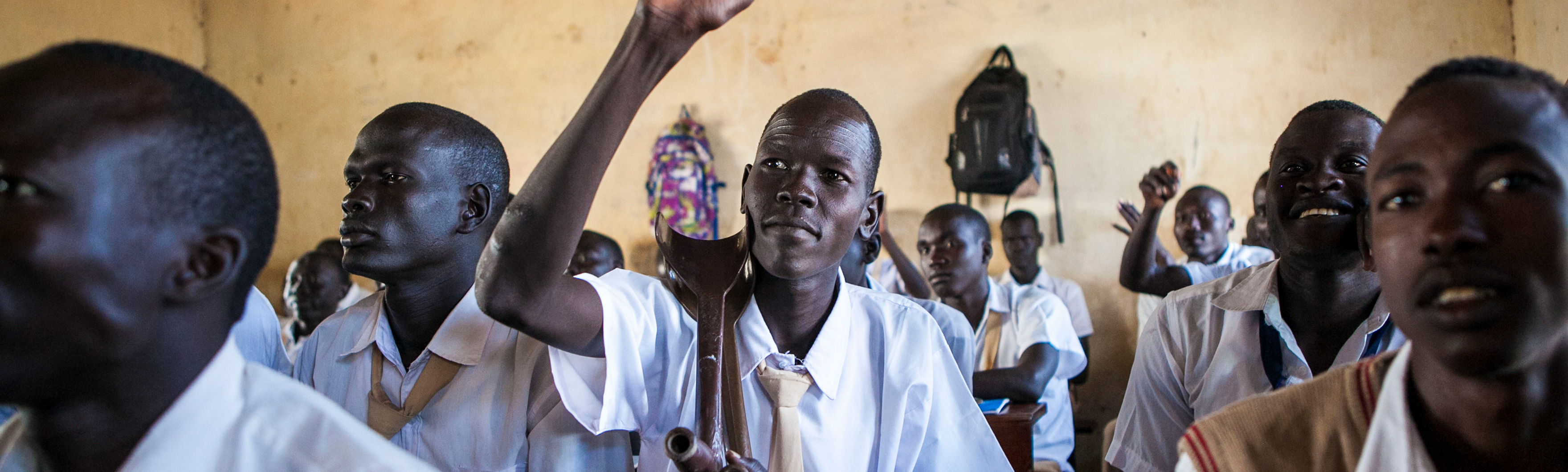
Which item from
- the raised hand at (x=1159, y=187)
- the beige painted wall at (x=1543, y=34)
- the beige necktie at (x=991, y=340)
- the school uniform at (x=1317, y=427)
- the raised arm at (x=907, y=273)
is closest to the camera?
the school uniform at (x=1317, y=427)

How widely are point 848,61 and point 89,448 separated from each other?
4689 mm

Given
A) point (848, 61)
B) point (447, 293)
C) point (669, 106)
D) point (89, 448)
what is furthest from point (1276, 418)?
point (669, 106)

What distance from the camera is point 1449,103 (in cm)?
90

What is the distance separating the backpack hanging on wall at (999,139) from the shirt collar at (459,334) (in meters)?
3.53

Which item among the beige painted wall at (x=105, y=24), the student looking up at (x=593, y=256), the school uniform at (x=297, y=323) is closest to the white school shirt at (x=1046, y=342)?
the student looking up at (x=593, y=256)

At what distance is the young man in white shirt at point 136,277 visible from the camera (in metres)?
0.81

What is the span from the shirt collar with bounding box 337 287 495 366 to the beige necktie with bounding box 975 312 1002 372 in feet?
8.10

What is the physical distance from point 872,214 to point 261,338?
1.32 meters

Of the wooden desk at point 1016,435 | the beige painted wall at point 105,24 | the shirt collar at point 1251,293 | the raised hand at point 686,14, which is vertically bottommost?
the wooden desk at point 1016,435

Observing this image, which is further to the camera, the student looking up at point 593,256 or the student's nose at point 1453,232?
the student looking up at point 593,256

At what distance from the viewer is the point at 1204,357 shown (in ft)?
5.77

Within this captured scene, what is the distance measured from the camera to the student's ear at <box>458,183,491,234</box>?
1761 millimetres

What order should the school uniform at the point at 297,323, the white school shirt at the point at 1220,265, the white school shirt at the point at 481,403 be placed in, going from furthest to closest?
1. the school uniform at the point at 297,323
2. the white school shirt at the point at 1220,265
3. the white school shirt at the point at 481,403

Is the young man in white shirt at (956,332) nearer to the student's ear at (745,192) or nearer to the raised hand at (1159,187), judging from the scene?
the student's ear at (745,192)
